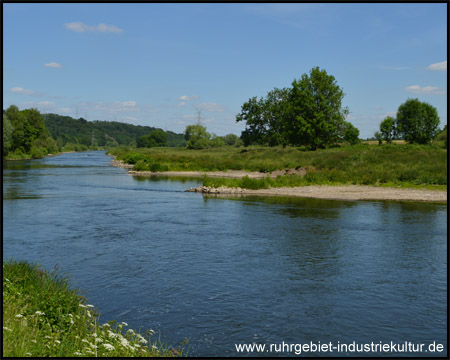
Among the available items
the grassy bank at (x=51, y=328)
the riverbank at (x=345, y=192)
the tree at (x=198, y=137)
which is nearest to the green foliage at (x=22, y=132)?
the tree at (x=198, y=137)

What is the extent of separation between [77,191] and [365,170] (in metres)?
30.3

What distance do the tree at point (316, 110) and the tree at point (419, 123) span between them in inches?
1131

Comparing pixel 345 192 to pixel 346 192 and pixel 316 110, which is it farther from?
pixel 316 110

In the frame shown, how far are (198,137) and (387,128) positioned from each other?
62.1 m

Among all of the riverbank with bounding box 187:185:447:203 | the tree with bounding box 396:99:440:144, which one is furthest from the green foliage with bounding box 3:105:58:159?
the tree with bounding box 396:99:440:144

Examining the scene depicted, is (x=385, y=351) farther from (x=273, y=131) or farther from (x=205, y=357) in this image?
(x=273, y=131)

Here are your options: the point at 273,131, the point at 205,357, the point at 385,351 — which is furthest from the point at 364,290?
the point at 273,131

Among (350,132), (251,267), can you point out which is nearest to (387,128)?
(350,132)

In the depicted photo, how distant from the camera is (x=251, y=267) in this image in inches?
687

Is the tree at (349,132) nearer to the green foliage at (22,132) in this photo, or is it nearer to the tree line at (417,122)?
the tree line at (417,122)

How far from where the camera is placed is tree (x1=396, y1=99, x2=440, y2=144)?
10538 centimetres

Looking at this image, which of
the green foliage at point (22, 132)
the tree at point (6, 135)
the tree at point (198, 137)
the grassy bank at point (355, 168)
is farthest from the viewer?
the tree at point (198, 137)

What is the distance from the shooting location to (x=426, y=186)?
43.1 meters

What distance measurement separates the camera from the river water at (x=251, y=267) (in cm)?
1197
